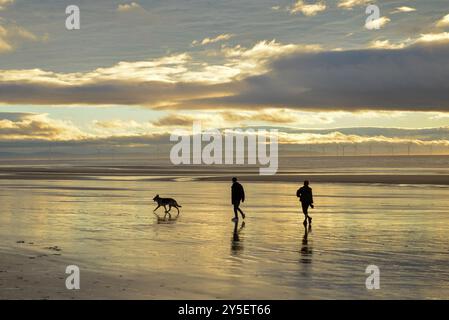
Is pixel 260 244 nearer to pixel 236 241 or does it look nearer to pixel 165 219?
pixel 236 241

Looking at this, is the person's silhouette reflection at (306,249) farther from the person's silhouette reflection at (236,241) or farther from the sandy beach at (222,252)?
the person's silhouette reflection at (236,241)

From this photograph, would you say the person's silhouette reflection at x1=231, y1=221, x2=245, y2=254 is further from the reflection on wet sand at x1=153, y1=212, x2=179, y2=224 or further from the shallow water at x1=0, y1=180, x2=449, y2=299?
the reflection on wet sand at x1=153, y1=212, x2=179, y2=224

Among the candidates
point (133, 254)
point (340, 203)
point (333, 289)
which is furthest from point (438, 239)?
point (340, 203)

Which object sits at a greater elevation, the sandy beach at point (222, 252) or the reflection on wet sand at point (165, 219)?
the reflection on wet sand at point (165, 219)

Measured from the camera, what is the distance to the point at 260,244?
1959cm

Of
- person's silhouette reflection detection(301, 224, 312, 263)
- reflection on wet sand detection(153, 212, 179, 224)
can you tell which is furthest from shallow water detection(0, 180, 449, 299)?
reflection on wet sand detection(153, 212, 179, 224)

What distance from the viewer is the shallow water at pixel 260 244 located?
44.8 feet

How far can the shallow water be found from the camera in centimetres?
1366

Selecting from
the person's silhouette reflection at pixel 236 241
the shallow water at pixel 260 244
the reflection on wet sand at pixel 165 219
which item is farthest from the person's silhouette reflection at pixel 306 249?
the reflection on wet sand at pixel 165 219

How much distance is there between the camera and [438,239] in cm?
2094

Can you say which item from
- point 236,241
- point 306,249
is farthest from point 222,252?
point 306,249

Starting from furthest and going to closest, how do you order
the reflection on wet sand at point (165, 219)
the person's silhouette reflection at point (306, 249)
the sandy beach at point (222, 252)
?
the reflection on wet sand at point (165, 219), the person's silhouette reflection at point (306, 249), the sandy beach at point (222, 252)

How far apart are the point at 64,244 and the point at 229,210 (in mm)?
13216
